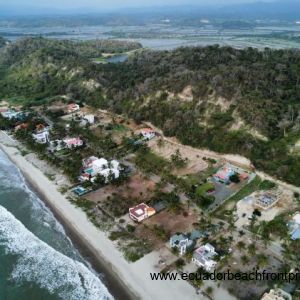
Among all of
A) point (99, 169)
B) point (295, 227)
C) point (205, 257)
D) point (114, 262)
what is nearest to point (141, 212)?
point (114, 262)

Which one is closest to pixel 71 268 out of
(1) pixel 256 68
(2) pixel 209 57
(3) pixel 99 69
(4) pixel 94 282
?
(4) pixel 94 282

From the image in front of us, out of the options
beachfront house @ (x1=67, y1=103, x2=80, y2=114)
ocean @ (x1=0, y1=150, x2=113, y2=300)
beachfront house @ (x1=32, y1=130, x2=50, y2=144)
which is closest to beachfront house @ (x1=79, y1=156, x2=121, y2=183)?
ocean @ (x1=0, y1=150, x2=113, y2=300)

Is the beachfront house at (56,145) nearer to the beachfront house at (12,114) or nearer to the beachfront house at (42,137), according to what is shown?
the beachfront house at (42,137)

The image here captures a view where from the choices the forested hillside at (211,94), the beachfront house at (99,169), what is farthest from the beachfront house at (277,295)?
the beachfront house at (99,169)

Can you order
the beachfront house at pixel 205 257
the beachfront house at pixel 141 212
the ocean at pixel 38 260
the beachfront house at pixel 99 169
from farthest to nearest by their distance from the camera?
1. the beachfront house at pixel 99 169
2. the beachfront house at pixel 141 212
3. the beachfront house at pixel 205 257
4. the ocean at pixel 38 260

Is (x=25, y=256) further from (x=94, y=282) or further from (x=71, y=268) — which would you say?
(x=94, y=282)

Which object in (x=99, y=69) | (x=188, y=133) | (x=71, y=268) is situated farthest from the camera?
(x=99, y=69)

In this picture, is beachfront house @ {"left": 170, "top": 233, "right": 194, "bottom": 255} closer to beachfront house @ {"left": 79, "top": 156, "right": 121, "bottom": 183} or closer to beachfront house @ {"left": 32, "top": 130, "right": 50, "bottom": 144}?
beachfront house @ {"left": 79, "top": 156, "right": 121, "bottom": 183}

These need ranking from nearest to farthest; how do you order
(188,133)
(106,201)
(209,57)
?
(106,201) < (188,133) < (209,57)
